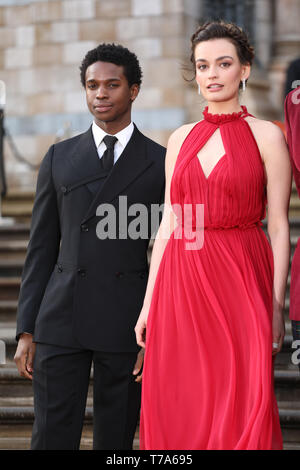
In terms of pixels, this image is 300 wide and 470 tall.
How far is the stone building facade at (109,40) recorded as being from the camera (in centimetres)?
1063

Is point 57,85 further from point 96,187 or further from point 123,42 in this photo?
point 96,187

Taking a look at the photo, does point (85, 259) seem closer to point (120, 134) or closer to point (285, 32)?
point (120, 134)

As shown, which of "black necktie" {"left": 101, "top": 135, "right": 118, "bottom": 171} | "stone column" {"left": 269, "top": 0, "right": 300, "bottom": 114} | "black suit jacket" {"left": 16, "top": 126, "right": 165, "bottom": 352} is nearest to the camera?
"black suit jacket" {"left": 16, "top": 126, "right": 165, "bottom": 352}

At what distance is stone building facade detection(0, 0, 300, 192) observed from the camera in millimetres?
10633

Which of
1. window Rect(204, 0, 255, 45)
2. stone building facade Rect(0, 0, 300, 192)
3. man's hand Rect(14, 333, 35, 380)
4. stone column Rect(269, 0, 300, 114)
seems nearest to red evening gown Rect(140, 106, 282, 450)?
man's hand Rect(14, 333, 35, 380)

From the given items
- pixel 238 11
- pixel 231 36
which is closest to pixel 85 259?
pixel 231 36

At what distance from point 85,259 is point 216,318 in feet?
2.17

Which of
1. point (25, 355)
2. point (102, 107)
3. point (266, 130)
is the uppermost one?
point (102, 107)

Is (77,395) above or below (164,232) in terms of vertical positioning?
below

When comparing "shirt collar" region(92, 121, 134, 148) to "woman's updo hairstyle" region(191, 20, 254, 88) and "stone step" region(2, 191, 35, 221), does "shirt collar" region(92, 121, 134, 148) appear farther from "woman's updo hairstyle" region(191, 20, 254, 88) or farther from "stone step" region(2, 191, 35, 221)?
"stone step" region(2, 191, 35, 221)

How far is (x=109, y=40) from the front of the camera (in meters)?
10.9

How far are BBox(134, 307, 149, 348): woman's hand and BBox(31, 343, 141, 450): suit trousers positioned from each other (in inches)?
5.4

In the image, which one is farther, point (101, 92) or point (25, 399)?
point (25, 399)
